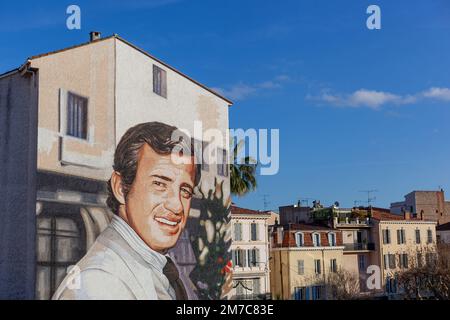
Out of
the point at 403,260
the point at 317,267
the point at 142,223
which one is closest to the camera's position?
the point at 142,223

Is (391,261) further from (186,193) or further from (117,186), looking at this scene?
(117,186)

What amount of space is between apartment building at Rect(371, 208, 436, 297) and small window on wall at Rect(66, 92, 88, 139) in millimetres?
36748

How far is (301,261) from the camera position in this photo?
1834 inches

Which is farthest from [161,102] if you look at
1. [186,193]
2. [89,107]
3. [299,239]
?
[299,239]

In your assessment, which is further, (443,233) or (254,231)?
(443,233)

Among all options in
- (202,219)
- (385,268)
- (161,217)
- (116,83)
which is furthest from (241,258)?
(116,83)

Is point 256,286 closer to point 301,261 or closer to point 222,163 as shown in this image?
point 301,261

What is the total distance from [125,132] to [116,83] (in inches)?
69.3

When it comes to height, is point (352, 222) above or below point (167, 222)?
above

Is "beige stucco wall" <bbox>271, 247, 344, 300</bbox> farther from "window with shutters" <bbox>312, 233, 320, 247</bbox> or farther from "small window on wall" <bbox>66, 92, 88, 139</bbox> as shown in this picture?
"small window on wall" <bbox>66, 92, 88, 139</bbox>

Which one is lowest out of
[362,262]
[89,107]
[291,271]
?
[291,271]

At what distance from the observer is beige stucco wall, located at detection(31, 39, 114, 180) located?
1878 centimetres

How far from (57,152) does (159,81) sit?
6307mm

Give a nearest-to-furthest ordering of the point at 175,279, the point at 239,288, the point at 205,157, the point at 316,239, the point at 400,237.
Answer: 1. the point at 175,279
2. the point at 205,157
3. the point at 239,288
4. the point at 316,239
5. the point at 400,237
